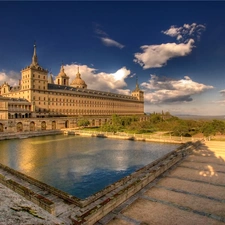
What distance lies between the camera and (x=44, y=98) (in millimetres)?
66312

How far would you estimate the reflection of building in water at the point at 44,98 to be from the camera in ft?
192

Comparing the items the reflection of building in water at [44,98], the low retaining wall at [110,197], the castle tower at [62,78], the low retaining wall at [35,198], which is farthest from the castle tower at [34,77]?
the low retaining wall at [110,197]

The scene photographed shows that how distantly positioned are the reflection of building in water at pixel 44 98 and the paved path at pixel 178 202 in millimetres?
50721

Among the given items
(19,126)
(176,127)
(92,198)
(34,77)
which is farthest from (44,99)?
(92,198)

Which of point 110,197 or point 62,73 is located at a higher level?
point 62,73

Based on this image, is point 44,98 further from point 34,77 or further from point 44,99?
point 34,77

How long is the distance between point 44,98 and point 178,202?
62.5m

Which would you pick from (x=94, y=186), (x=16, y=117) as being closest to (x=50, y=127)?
(x=16, y=117)

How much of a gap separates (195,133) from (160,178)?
125 ft

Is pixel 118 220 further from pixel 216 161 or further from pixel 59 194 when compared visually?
pixel 216 161

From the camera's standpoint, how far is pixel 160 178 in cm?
1507

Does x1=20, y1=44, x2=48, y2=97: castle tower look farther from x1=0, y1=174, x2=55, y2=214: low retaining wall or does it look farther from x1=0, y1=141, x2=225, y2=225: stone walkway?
x1=0, y1=141, x2=225, y2=225: stone walkway

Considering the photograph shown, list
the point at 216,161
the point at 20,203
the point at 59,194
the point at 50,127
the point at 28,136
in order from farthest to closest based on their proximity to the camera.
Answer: the point at 50,127 → the point at 28,136 → the point at 216,161 → the point at 59,194 → the point at 20,203

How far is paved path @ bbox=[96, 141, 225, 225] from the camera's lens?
9.20 m
